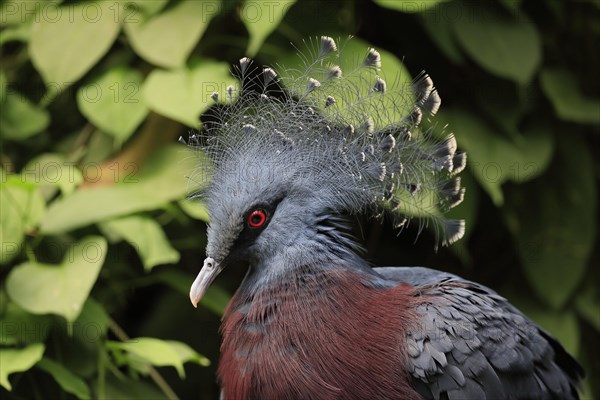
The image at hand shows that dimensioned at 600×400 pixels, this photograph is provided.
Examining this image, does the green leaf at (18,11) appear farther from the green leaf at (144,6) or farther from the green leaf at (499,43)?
the green leaf at (499,43)

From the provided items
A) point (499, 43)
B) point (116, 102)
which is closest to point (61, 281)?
point (116, 102)

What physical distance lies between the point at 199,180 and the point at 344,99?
48cm

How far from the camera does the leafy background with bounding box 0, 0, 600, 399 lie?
8.89 ft

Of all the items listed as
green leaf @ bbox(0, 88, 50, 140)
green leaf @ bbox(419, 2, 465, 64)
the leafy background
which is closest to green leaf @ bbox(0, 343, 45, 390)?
the leafy background

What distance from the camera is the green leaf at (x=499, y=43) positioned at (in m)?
3.08

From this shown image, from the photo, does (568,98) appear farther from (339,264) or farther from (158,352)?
(158,352)

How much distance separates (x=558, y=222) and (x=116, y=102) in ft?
6.00

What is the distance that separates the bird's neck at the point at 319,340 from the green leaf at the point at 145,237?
0.54 m

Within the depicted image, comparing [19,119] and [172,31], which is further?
[19,119]

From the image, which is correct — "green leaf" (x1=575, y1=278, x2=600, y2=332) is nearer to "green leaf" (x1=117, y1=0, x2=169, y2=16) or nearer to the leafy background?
the leafy background

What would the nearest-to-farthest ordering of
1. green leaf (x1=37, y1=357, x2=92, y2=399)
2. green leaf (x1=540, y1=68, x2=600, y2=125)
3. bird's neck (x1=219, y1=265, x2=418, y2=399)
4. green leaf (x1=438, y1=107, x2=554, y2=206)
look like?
bird's neck (x1=219, y1=265, x2=418, y2=399) → green leaf (x1=37, y1=357, x2=92, y2=399) → green leaf (x1=438, y1=107, x2=554, y2=206) → green leaf (x1=540, y1=68, x2=600, y2=125)

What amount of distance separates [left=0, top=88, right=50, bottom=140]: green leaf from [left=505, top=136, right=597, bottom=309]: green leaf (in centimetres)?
190

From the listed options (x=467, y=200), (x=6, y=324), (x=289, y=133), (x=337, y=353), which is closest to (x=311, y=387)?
(x=337, y=353)

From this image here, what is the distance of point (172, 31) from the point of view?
2.89 m
